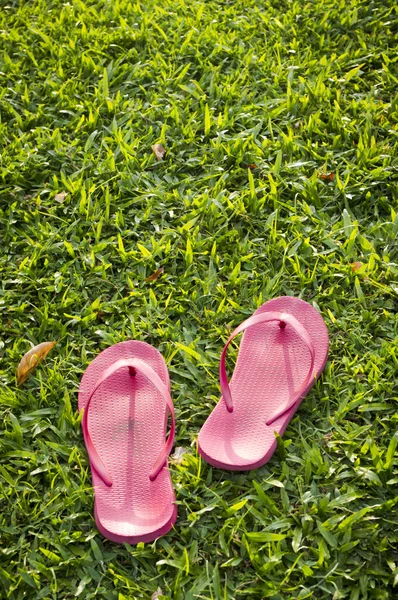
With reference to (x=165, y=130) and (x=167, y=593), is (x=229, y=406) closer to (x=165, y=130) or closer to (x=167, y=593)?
(x=167, y=593)

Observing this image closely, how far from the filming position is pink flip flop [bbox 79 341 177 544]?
2.12 m

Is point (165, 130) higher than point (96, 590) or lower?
higher

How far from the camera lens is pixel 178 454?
7.53 ft

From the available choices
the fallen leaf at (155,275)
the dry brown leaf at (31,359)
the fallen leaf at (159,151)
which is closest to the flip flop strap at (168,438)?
the dry brown leaf at (31,359)

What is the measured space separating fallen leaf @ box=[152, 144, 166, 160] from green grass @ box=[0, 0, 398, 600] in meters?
0.03

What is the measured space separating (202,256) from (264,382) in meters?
0.60

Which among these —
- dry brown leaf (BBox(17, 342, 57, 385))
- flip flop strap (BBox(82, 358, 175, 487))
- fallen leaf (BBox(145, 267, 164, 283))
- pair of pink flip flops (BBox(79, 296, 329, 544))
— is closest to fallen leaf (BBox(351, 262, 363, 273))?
pair of pink flip flops (BBox(79, 296, 329, 544))

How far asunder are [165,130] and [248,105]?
15.7 inches

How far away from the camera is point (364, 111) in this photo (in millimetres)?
3240

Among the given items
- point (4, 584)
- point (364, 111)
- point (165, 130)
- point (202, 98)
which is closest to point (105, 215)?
point (165, 130)

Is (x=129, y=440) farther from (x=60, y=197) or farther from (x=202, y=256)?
(x=60, y=197)

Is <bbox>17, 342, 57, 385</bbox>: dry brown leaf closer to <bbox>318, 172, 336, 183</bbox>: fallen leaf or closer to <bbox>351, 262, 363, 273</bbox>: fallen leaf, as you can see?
<bbox>351, 262, 363, 273</bbox>: fallen leaf

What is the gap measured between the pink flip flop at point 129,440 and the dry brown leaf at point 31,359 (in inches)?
7.2

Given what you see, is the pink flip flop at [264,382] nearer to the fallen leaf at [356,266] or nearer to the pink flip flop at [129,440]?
the pink flip flop at [129,440]
